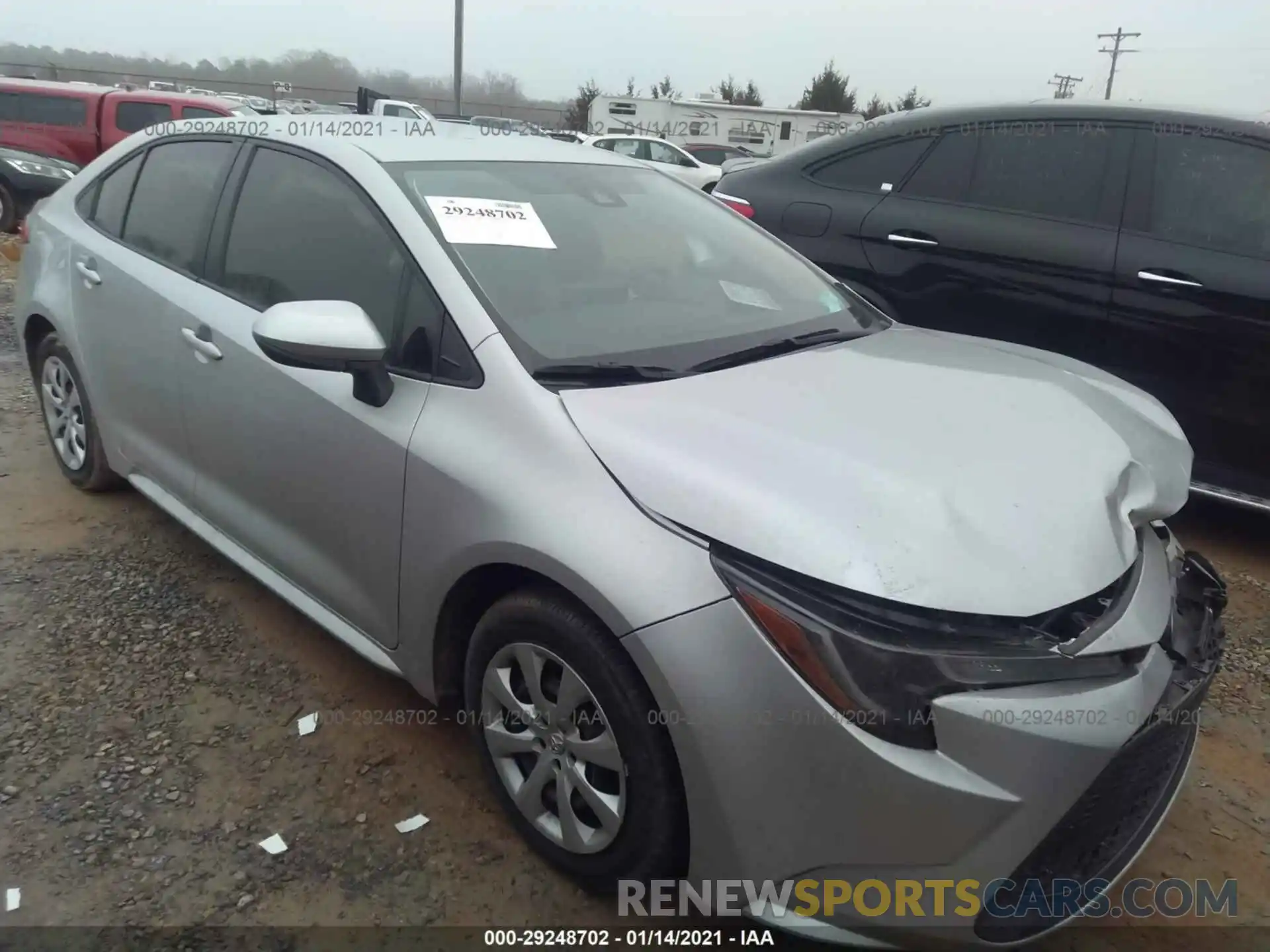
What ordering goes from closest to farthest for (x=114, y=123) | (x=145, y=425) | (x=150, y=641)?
(x=150, y=641) → (x=145, y=425) → (x=114, y=123)

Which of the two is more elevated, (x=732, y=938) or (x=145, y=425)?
(x=145, y=425)

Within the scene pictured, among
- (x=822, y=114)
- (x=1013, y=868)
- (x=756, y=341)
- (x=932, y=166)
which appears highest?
(x=822, y=114)

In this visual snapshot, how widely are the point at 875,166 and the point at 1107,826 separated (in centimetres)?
329

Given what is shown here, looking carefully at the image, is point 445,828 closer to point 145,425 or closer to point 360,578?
point 360,578

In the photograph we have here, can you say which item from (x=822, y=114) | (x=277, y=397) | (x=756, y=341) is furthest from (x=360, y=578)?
(x=822, y=114)

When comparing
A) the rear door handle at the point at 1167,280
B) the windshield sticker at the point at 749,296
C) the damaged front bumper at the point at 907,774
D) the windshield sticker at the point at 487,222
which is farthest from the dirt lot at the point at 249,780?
the windshield sticker at the point at 749,296

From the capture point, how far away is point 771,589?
1593 millimetres

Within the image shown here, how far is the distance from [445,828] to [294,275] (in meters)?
1.52

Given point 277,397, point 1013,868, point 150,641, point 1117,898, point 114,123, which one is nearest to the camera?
point 1013,868

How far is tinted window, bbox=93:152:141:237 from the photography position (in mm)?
3354

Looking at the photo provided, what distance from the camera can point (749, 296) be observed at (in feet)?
8.64

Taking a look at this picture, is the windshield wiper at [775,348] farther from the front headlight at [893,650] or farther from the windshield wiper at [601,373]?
the front headlight at [893,650]

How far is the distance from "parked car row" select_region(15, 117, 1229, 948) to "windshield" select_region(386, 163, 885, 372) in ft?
0.04

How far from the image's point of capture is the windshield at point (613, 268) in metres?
2.19
